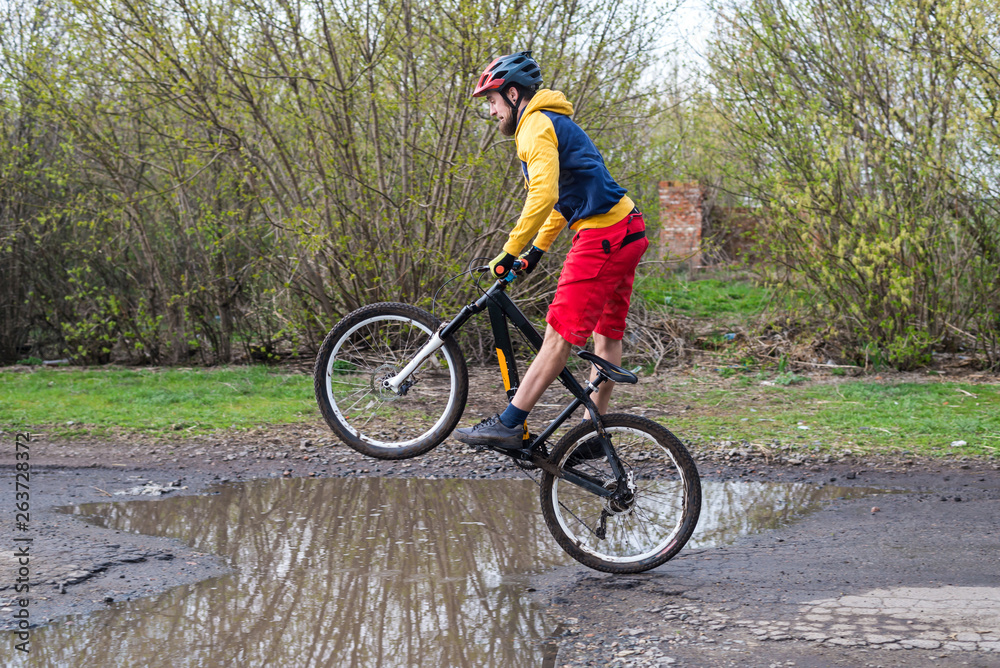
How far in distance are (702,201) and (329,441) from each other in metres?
10.9

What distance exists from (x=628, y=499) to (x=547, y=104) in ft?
6.44

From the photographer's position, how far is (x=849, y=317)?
31.9ft

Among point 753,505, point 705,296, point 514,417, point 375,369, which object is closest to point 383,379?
point 375,369

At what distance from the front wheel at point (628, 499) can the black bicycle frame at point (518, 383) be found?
0.04m

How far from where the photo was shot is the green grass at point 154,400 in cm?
716

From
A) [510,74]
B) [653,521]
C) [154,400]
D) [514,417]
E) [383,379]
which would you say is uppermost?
[510,74]

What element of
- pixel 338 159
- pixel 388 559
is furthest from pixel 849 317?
pixel 388 559

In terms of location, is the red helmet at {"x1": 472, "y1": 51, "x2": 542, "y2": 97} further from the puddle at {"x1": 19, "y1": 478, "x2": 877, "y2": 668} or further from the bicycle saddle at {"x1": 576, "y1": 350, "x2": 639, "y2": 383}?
the puddle at {"x1": 19, "y1": 478, "x2": 877, "y2": 668}

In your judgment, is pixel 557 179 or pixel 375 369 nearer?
pixel 557 179

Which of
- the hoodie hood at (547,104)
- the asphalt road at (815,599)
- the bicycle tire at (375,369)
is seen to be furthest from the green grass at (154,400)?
the asphalt road at (815,599)

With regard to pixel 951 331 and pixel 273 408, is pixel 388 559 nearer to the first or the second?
pixel 273 408

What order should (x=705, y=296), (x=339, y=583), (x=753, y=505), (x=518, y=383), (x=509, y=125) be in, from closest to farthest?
(x=339, y=583) → (x=509, y=125) → (x=518, y=383) → (x=753, y=505) → (x=705, y=296)

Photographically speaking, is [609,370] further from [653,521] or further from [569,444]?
[653,521]

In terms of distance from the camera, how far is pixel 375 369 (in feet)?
15.8
